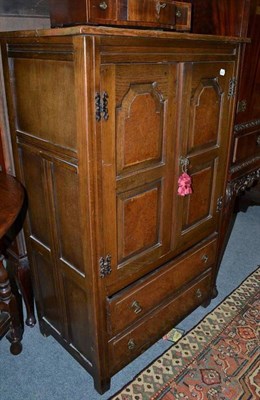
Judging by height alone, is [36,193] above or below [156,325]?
above

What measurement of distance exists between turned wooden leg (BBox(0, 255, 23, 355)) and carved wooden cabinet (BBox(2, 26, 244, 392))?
0.50ft

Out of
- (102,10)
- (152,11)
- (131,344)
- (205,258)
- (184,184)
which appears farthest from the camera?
(205,258)

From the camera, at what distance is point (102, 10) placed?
1150 mm

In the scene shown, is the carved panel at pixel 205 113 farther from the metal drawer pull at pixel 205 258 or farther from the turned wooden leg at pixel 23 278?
the turned wooden leg at pixel 23 278

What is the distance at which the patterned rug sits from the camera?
5.52 feet

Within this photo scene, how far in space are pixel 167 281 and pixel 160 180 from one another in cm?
57

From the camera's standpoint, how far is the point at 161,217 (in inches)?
61.9

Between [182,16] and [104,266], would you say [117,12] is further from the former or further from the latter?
[104,266]

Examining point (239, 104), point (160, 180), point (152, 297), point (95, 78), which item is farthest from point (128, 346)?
point (239, 104)

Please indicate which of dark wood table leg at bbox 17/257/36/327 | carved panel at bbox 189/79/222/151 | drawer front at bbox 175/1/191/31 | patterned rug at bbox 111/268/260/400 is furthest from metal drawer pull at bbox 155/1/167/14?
patterned rug at bbox 111/268/260/400

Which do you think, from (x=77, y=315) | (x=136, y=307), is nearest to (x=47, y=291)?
(x=77, y=315)

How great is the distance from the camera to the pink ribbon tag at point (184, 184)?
1.55m

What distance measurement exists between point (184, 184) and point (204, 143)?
0.81 ft

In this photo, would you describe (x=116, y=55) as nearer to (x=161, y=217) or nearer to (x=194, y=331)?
(x=161, y=217)
